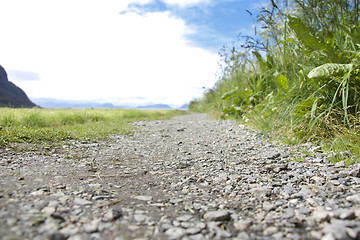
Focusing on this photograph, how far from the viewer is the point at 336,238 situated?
4.17 feet

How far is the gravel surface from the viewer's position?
140cm

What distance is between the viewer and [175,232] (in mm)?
1398

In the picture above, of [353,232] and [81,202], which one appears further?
[81,202]

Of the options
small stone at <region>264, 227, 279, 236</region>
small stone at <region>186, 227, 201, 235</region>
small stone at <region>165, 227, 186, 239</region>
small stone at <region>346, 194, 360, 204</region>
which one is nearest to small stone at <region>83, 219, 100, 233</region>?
small stone at <region>165, 227, 186, 239</region>

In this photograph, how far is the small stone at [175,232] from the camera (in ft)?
4.44

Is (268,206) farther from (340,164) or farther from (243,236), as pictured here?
(340,164)

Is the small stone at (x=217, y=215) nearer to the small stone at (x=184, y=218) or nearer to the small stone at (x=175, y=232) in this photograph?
the small stone at (x=184, y=218)

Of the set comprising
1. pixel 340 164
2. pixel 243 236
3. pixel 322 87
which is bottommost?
pixel 243 236

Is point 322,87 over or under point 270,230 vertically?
over

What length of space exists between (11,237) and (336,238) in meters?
1.83

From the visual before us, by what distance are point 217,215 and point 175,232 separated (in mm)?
360

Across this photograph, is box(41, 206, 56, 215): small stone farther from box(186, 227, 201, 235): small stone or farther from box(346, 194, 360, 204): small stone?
box(346, 194, 360, 204): small stone

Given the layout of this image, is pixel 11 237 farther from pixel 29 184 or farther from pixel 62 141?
pixel 62 141

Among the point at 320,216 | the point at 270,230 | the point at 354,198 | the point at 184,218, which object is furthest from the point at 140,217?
the point at 354,198
